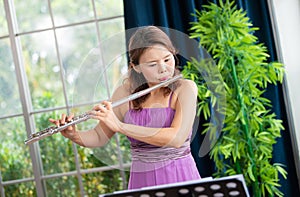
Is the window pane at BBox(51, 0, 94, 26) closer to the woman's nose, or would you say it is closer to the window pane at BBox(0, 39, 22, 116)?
the window pane at BBox(0, 39, 22, 116)

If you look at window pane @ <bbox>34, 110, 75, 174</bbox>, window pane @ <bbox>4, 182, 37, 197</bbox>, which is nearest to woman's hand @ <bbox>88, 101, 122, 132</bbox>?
window pane @ <bbox>34, 110, 75, 174</bbox>

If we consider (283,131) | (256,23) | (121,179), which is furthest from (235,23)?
(121,179)

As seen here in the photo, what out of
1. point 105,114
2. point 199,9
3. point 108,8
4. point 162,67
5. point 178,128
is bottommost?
point 178,128

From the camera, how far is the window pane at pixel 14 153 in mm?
4375

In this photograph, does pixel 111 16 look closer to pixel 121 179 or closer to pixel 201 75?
pixel 121 179

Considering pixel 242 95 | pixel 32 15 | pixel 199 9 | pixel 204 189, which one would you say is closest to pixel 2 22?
pixel 32 15

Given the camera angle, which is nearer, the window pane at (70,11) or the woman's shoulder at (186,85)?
the woman's shoulder at (186,85)

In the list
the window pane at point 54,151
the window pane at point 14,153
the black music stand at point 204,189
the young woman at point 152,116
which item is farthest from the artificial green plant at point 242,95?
the black music stand at point 204,189

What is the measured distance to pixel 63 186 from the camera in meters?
4.38

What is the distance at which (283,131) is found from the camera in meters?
3.96

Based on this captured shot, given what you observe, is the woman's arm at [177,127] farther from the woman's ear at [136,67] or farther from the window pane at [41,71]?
the window pane at [41,71]

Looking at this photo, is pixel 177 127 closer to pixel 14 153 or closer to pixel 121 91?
pixel 121 91

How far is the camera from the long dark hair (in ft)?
6.80

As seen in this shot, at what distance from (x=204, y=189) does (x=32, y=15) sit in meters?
2.86
